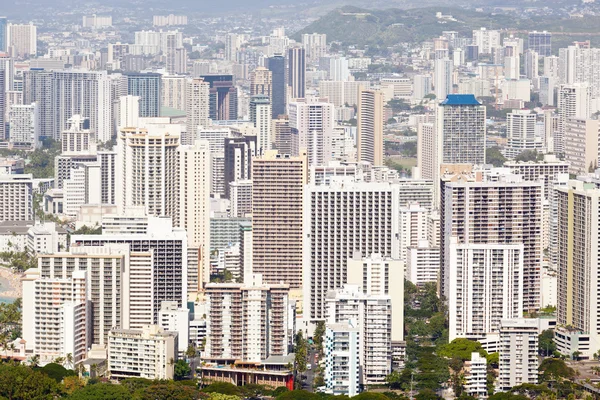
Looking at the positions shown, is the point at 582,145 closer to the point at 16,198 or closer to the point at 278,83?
the point at 16,198

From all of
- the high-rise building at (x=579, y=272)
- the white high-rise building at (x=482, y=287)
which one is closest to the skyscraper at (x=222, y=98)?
the high-rise building at (x=579, y=272)

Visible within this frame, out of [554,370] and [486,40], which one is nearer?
[554,370]

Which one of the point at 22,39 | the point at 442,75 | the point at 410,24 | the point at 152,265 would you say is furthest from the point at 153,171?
the point at 410,24

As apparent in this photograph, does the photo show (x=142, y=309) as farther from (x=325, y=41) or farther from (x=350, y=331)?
(x=325, y=41)

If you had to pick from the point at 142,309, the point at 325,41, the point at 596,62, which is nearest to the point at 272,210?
the point at 142,309

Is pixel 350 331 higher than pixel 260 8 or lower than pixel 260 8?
lower

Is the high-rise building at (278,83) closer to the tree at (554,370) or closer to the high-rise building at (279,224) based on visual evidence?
the high-rise building at (279,224)
